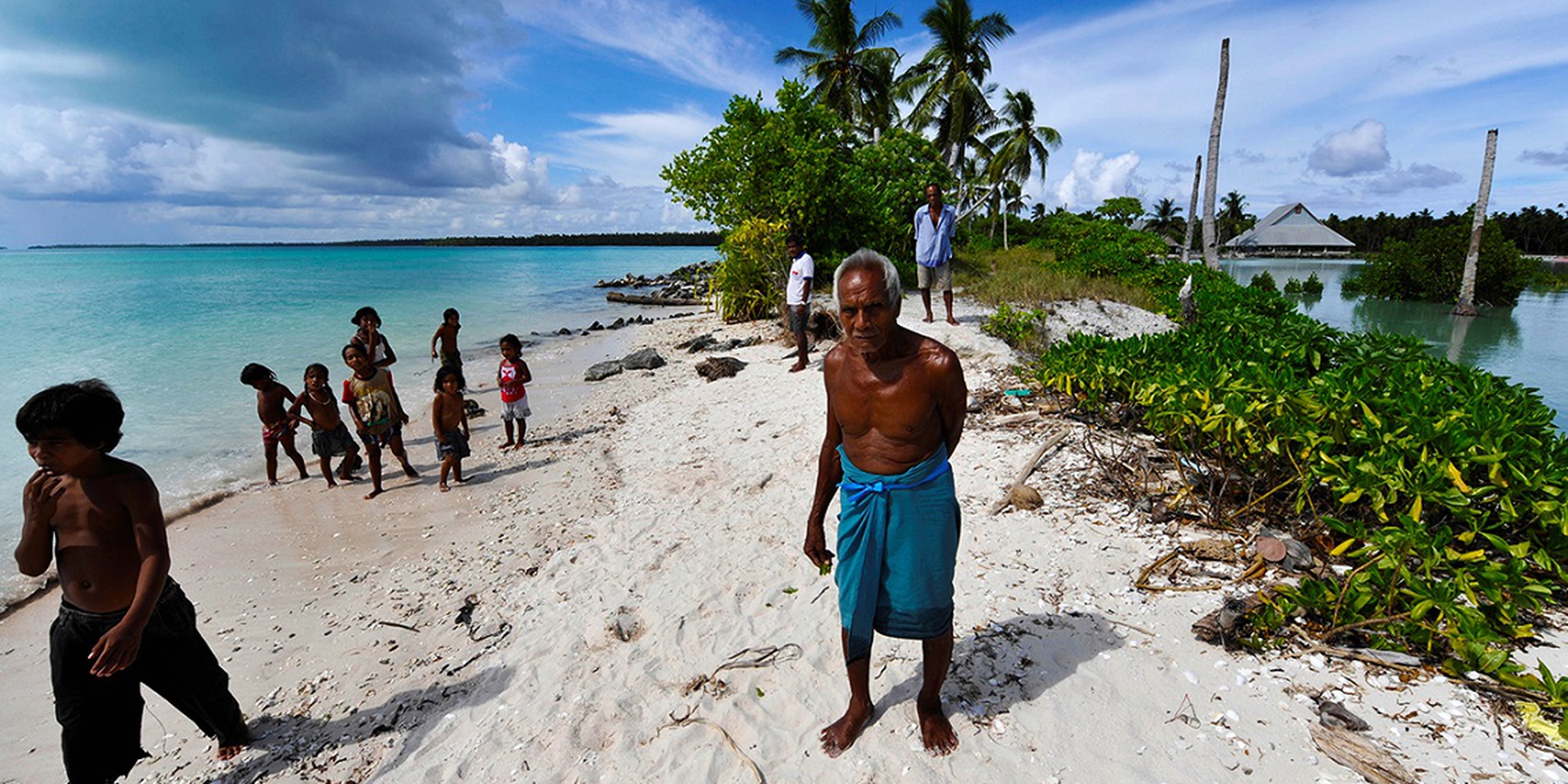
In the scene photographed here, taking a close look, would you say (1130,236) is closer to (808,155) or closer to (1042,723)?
(808,155)

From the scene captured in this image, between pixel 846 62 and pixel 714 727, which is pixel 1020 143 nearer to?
pixel 846 62

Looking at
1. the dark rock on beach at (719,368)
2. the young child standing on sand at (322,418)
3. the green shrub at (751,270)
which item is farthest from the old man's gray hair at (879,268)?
the green shrub at (751,270)

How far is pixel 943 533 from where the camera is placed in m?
2.37

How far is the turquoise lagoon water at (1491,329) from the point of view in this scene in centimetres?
988

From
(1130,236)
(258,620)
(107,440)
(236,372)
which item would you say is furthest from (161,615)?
(1130,236)

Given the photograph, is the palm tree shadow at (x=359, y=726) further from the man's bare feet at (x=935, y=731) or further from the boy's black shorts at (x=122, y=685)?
the man's bare feet at (x=935, y=731)

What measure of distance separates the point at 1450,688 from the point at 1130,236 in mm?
24908

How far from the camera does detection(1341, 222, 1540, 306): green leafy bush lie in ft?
61.5

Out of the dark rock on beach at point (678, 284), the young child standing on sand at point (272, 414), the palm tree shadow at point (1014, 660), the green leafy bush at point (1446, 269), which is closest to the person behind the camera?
the palm tree shadow at point (1014, 660)

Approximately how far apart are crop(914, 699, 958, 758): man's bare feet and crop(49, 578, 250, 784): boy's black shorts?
126 inches

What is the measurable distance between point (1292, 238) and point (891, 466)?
7419 centimetres

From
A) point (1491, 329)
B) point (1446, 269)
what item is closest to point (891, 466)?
point (1491, 329)

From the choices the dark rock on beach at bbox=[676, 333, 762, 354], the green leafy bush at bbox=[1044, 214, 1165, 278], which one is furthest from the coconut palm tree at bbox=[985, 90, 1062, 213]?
the dark rock on beach at bbox=[676, 333, 762, 354]

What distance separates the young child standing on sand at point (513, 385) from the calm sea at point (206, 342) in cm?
266
